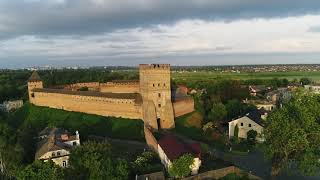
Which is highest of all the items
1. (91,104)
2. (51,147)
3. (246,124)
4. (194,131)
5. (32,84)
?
(32,84)

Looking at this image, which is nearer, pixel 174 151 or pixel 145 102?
pixel 174 151

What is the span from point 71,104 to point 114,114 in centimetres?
913

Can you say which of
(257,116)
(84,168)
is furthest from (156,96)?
(84,168)

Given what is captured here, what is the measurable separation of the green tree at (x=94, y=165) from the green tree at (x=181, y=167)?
334 centimetres

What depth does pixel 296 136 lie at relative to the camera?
941 inches

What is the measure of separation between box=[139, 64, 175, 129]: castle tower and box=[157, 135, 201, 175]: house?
403 inches

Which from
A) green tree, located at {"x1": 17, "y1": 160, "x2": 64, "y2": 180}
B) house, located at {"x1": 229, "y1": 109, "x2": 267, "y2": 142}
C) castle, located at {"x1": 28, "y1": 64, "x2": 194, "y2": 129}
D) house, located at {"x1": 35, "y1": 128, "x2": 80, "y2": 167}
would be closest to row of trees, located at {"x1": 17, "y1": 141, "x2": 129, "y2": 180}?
green tree, located at {"x1": 17, "y1": 160, "x2": 64, "y2": 180}

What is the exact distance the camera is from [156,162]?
96.7ft

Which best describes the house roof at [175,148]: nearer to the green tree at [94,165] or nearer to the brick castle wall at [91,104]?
the green tree at [94,165]

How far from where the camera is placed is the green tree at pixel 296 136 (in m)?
24.1

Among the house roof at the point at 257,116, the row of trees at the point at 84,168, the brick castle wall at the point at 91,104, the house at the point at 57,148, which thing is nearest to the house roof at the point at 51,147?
the house at the point at 57,148

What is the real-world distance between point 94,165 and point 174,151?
744cm

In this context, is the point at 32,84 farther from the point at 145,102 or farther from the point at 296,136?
the point at 296,136

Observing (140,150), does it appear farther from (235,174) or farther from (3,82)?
(3,82)
